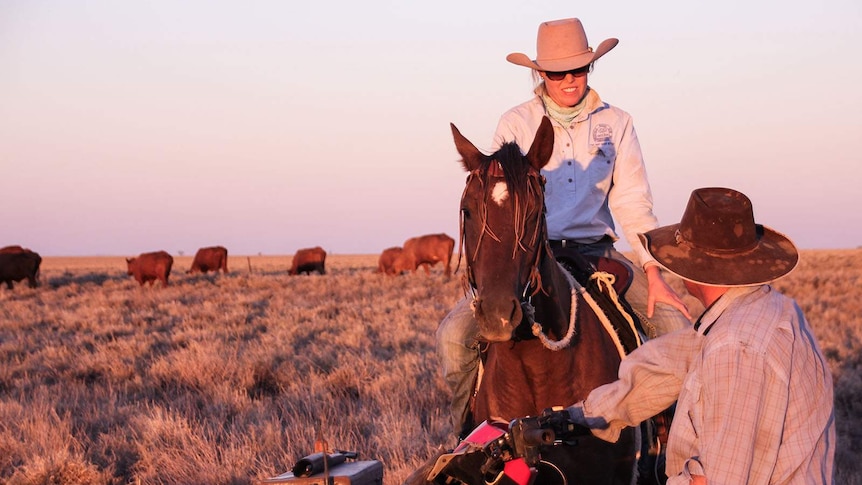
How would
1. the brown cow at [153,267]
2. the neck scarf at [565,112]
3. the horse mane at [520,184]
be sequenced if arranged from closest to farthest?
1. the horse mane at [520,184]
2. the neck scarf at [565,112]
3. the brown cow at [153,267]

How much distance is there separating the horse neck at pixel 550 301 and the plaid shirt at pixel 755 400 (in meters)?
1.45

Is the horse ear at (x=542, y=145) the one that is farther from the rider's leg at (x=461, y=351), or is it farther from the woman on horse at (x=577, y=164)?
the rider's leg at (x=461, y=351)

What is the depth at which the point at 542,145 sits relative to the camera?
396cm

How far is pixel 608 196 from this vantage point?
5.07 meters

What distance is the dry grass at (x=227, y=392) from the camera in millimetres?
6785

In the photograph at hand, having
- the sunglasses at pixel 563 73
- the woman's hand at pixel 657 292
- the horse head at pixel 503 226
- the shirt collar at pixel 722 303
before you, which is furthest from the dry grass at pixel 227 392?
the shirt collar at pixel 722 303

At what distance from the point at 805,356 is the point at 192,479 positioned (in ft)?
17.1

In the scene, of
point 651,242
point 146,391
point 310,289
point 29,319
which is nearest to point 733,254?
point 651,242

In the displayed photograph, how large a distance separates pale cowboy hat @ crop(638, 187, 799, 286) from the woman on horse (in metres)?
2.07

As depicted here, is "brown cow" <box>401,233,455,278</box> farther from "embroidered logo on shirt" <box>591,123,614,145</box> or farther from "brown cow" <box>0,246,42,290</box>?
"embroidered logo on shirt" <box>591,123,614,145</box>

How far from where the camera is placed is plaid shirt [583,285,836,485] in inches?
87.6

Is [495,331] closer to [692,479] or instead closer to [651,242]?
[651,242]

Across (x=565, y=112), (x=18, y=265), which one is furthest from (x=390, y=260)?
(x=565, y=112)

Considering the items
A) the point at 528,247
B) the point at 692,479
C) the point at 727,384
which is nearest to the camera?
the point at 727,384
